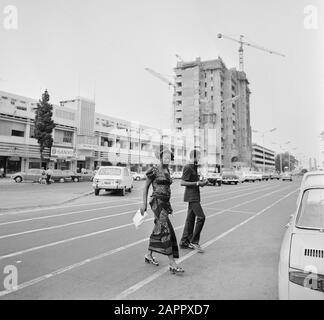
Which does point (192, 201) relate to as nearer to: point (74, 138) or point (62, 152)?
point (62, 152)


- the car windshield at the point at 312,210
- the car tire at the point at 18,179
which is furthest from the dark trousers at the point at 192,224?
the car tire at the point at 18,179

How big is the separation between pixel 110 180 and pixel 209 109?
264 feet

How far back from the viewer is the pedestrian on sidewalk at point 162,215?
4.71 m

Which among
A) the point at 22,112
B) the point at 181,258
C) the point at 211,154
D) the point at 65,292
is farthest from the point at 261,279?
the point at 211,154

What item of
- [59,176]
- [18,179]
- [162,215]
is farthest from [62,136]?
[162,215]

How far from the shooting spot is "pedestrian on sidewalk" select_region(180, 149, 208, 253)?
5.97 meters

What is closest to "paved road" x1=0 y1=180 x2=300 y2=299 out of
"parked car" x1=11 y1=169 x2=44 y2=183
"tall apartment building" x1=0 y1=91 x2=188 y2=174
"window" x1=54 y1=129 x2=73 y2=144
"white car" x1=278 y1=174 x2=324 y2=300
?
"white car" x1=278 y1=174 x2=324 y2=300

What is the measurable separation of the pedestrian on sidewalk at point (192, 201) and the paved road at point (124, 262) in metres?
0.33

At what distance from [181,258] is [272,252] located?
6.10 feet

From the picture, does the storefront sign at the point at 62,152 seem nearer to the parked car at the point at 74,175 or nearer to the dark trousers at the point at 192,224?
the parked car at the point at 74,175

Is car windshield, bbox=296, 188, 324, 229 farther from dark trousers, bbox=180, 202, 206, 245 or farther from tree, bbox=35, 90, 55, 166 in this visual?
tree, bbox=35, 90, 55, 166

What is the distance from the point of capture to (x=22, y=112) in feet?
145

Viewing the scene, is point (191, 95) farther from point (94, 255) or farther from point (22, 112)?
point (94, 255)

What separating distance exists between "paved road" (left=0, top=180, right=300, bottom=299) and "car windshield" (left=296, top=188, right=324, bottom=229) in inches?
39.1
